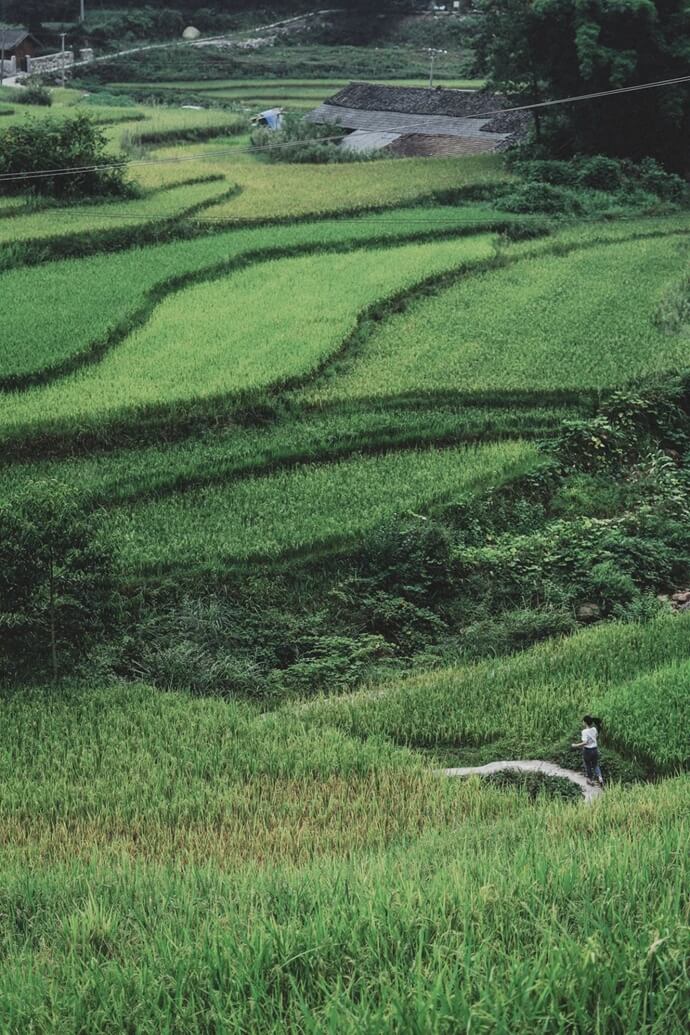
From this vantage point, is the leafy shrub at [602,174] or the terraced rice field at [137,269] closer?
the terraced rice field at [137,269]

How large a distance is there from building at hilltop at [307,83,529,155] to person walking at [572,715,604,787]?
85.0ft

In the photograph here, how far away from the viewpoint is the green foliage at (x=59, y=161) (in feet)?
70.5

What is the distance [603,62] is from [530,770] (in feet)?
66.3

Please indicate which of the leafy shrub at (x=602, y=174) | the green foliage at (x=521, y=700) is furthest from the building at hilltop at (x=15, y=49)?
the green foliage at (x=521, y=700)

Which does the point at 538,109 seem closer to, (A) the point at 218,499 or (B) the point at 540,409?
(B) the point at 540,409

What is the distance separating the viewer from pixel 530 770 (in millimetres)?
7316

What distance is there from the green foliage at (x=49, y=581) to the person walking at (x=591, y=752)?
3.71 meters

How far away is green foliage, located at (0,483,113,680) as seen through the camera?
334 inches

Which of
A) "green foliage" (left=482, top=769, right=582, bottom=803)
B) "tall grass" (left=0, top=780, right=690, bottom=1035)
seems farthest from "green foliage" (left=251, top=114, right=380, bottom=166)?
"tall grass" (left=0, top=780, right=690, bottom=1035)

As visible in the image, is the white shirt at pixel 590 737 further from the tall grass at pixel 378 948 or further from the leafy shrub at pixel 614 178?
the leafy shrub at pixel 614 178

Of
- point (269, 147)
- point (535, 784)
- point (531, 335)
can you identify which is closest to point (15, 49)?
point (269, 147)

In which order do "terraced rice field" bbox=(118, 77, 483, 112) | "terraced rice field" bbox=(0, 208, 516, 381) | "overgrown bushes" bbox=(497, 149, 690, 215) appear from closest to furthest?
"terraced rice field" bbox=(0, 208, 516, 381) < "overgrown bushes" bbox=(497, 149, 690, 215) < "terraced rice field" bbox=(118, 77, 483, 112)

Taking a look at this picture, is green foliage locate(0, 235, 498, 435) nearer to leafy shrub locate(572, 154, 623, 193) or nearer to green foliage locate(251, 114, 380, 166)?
leafy shrub locate(572, 154, 623, 193)

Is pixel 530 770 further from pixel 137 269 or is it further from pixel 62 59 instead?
pixel 62 59
